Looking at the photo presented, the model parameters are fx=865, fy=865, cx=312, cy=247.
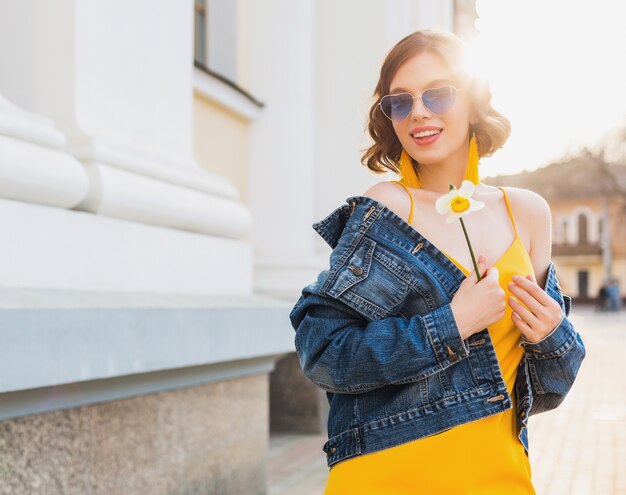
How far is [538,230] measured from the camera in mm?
1657

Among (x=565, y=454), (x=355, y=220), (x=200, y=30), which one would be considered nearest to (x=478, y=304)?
(x=355, y=220)

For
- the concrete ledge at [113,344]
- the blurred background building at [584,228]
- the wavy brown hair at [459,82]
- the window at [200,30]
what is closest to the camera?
the wavy brown hair at [459,82]

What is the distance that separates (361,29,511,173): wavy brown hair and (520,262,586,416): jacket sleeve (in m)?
0.31

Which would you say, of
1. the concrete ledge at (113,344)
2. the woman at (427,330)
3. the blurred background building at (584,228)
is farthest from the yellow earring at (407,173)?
the blurred background building at (584,228)

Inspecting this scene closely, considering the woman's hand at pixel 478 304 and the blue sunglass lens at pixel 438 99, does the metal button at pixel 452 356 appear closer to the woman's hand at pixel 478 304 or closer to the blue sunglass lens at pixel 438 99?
the woman's hand at pixel 478 304

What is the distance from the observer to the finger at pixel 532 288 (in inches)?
57.4

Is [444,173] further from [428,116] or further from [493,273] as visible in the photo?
[493,273]

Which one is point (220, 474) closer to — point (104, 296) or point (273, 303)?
point (273, 303)

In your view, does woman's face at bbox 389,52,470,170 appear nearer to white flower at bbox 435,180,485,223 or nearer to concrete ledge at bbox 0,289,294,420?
white flower at bbox 435,180,485,223

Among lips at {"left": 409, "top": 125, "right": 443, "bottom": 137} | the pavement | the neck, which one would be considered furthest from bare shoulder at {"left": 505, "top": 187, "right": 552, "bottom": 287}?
the pavement

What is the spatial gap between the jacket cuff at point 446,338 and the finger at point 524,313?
118 millimetres

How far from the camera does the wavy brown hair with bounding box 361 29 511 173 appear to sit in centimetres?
159

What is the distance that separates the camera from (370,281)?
1452mm

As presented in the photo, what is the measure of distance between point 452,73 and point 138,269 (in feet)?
7.13
